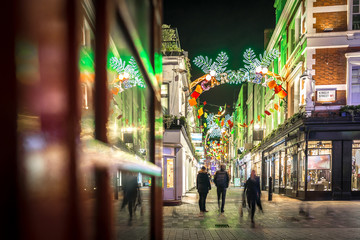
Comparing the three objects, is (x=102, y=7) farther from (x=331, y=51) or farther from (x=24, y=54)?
(x=331, y=51)

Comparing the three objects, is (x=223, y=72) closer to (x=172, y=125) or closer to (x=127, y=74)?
(x=172, y=125)

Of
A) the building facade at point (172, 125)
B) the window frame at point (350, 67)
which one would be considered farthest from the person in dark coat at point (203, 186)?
the window frame at point (350, 67)

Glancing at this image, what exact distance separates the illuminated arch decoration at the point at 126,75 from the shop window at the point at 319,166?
A: 16248mm

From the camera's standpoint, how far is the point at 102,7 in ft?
2.59

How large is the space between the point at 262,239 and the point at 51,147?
6.98m

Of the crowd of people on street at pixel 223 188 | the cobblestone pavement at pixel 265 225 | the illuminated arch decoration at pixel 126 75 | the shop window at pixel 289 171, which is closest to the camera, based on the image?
the illuminated arch decoration at pixel 126 75

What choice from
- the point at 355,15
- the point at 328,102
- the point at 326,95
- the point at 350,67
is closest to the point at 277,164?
the point at 328,102

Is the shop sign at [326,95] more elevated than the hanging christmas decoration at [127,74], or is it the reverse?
the shop sign at [326,95]

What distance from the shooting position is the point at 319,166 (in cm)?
1570

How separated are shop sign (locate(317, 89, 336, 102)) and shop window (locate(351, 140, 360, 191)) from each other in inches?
101

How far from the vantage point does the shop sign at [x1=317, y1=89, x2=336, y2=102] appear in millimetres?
15578

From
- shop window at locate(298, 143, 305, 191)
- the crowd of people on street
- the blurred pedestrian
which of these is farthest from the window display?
the blurred pedestrian

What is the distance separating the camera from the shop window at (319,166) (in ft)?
51.0

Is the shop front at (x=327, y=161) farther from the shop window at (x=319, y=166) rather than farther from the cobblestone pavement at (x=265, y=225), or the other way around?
the cobblestone pavement at (x=265, y=225)
